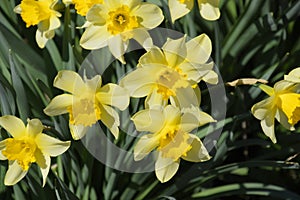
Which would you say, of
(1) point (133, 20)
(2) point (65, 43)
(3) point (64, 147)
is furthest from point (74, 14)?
(3) point (64, 147)

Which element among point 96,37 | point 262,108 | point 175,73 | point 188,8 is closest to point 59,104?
point 96,37

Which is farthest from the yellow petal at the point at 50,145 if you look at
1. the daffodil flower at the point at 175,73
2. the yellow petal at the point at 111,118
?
the daffodil flower at the point at 175,73

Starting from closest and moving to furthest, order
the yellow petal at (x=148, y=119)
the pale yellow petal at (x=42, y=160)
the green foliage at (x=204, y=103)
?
the yellow petal at (x=148, y=119) < the pale yellow petal at (x=42, y=160) < the green foliage at (x=204, y=103)

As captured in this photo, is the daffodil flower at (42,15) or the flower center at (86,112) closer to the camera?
the flower center at (86,112)

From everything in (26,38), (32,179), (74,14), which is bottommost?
(32,179)

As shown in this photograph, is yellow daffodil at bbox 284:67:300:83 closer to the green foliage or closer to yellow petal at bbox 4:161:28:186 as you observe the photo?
the green foliage

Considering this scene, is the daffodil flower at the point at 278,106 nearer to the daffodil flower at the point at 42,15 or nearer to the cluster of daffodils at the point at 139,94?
the cluster of daffodils at the point at 139,94

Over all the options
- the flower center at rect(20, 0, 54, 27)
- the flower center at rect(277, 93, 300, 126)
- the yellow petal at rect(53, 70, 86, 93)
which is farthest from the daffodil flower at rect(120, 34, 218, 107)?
the flower center at rect(20, 0, 54, 27)

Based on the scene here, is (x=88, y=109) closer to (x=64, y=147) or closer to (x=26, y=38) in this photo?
(x=64, y=147)
